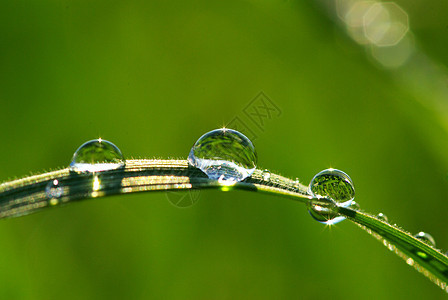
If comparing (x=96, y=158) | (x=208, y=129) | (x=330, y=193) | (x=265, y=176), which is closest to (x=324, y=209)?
(x=330, y=193)

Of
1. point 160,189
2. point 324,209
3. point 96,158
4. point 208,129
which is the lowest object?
point 324,209

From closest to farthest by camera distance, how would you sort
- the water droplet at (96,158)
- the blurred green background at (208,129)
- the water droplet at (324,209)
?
1. the water droplet at (324,209)
2. the water droplet at (96,158)
3. the blurred green background at (208,129)

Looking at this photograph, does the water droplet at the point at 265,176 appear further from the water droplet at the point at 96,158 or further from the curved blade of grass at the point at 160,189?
the water droplet at the point at 96,158

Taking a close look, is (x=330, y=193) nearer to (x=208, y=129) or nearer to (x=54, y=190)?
(x=54, y=190)

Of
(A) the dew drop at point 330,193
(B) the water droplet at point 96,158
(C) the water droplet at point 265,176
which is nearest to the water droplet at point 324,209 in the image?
(A) the dew drop at point 330,193

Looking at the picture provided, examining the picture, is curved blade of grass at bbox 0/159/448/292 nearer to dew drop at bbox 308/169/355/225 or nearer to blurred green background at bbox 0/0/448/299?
dew drop at bbox 308/169/355/225

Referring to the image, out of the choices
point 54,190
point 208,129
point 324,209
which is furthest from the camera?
point 208,129
